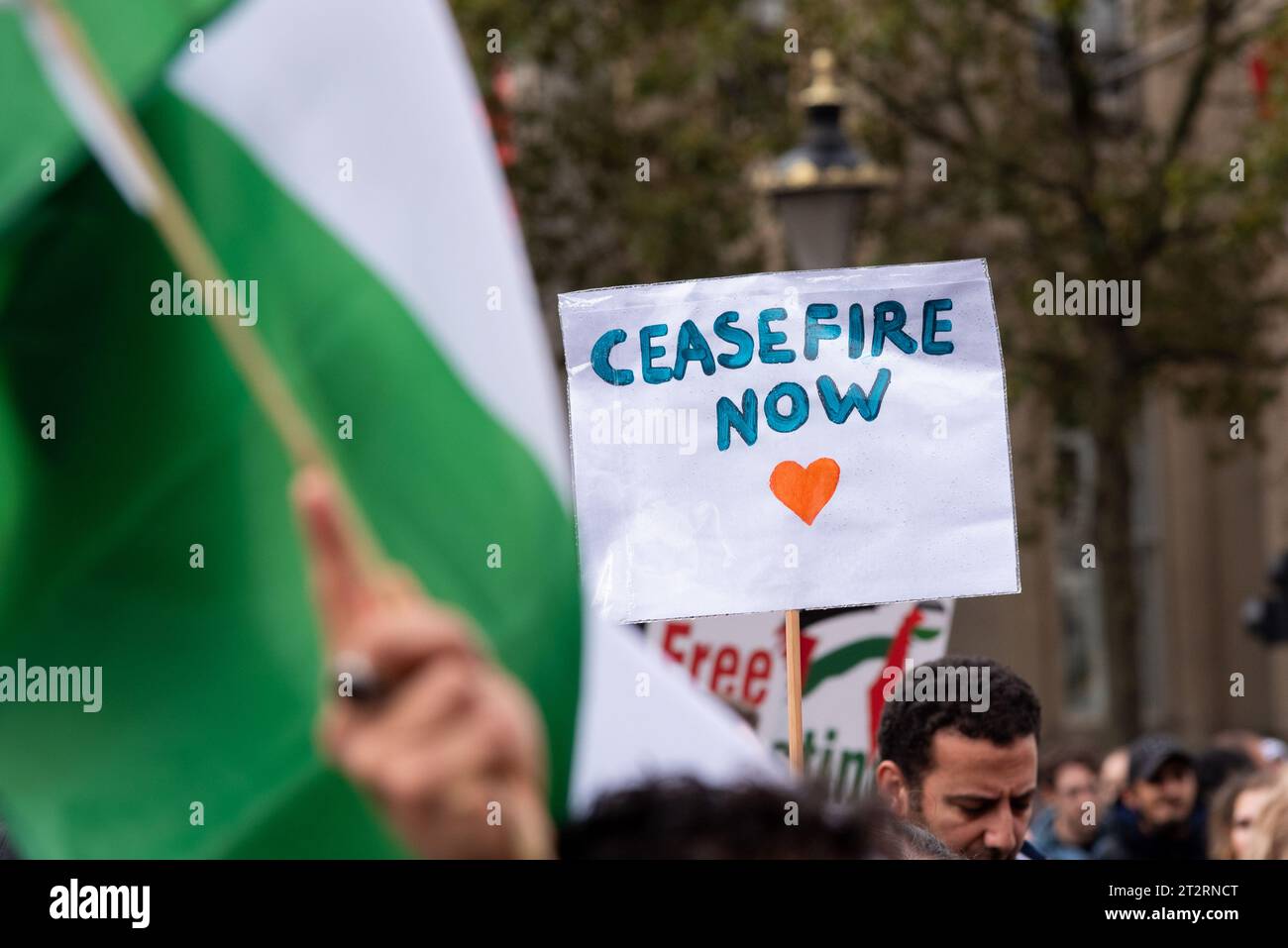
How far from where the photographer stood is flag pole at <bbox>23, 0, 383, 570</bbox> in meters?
3.48

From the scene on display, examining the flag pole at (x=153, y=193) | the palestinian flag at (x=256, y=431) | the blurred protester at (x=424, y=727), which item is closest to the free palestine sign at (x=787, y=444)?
the palestinian flag at (x=256, y=431)

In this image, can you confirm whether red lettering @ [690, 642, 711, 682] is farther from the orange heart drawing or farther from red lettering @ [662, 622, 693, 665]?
the orange heart drawing

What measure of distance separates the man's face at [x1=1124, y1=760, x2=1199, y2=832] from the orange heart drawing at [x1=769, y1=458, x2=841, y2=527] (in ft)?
12.4

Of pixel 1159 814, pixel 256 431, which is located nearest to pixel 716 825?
pixel 256 431

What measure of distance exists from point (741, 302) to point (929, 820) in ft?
3.61

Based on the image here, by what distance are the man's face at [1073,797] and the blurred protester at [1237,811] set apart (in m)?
1.50

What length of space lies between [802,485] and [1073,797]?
401 centimetres

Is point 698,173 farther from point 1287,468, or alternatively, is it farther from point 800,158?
point 800,158

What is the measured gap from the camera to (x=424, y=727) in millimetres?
2779

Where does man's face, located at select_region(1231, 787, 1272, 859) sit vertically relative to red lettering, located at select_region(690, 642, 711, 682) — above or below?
below

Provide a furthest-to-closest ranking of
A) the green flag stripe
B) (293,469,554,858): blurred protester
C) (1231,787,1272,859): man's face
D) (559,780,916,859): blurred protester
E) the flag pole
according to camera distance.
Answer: (1231,787,1272,859): man's face → the flag pole → the green flag stripe → (293,469,554,858): blurred protester → (559,780,916,859): blurred protester

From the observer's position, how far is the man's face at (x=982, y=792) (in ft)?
13.9

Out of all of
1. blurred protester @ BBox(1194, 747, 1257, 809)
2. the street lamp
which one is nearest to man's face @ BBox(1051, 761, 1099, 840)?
blurred protester @ BBox(1194, 747, 1257, 809)

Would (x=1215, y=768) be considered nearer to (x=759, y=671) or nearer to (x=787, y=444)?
(x=759, y=671)
